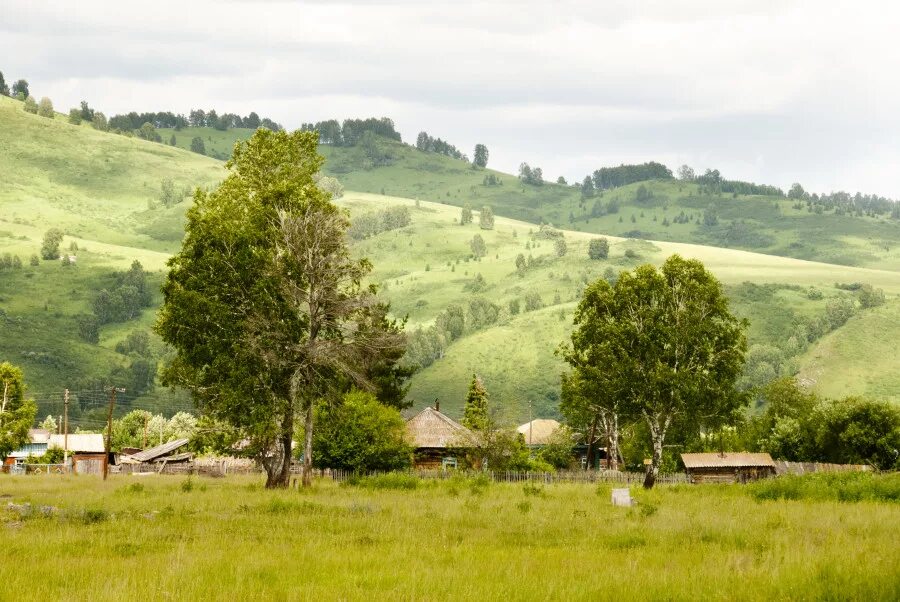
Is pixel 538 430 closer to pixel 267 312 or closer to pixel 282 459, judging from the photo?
pixel 282 459

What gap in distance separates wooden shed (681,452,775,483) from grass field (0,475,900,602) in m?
44.8

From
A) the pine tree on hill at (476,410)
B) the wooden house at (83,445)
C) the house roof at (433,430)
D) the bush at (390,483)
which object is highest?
the pine tree on hill at (476,410)

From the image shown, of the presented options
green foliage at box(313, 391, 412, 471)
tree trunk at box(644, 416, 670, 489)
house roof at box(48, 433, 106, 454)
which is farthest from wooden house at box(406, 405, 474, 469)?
house roof at box(48, 433, 106, 454)

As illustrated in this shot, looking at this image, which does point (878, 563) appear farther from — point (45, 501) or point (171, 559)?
point (45, 501)

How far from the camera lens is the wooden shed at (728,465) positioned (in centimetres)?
8119

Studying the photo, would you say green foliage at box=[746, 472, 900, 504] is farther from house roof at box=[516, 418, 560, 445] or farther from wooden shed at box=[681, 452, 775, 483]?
house roof at box=[516, 418, 560, 445]

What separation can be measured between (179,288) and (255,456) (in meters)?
9.78

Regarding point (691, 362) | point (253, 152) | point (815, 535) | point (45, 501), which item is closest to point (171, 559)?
point (815, 535)

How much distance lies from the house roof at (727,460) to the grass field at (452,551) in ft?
148

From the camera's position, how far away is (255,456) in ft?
169

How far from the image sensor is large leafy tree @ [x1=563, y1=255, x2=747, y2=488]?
5881cm

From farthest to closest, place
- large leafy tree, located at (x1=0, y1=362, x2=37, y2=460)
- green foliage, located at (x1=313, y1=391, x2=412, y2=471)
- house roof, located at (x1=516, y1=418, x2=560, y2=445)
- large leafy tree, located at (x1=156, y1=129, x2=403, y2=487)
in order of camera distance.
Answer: house roof, located at (x1=516, y1=418, x2=560, y2=445), large leafy tree, located at (x1=0, y1=362, x2=37, y2=460), green foliage, located at (x1=313, y1=391, x2=412, y2=471), large leafy tree, located at (x1=156, y1=129, x2=403, y2=487)

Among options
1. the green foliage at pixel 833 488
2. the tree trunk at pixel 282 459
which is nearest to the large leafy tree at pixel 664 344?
the green foliage at pixel 833 488

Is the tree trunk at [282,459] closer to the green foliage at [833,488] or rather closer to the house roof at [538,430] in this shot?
the green foliage at [833,488]
